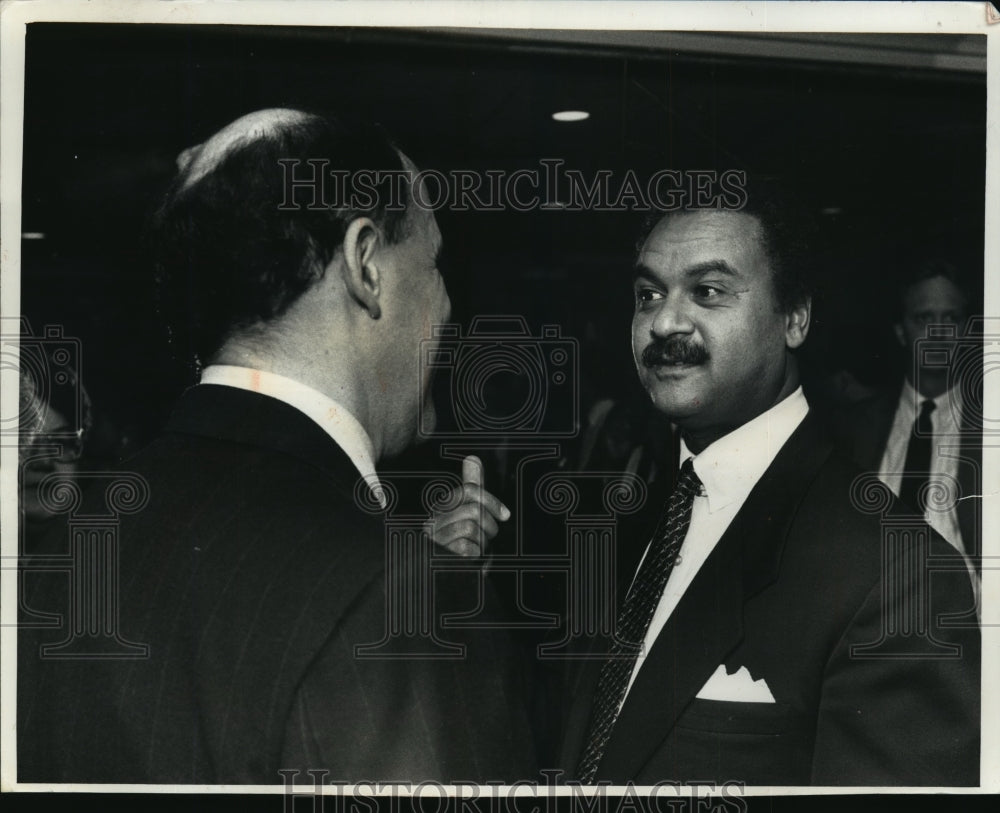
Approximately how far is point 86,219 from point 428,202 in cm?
93

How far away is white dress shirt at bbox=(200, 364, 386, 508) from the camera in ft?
9.13

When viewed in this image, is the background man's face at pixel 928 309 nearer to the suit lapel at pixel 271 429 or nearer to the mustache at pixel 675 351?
the mustache at pixel 675 351

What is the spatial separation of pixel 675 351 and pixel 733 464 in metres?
0.34

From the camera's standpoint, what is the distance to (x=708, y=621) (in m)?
2.84

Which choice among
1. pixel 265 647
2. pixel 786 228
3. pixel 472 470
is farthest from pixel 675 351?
pixel 265 647

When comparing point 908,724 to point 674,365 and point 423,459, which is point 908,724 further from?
point 423,459

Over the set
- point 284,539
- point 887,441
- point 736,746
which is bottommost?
point 736,746

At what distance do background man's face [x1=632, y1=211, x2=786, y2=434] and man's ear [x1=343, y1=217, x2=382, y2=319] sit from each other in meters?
0.69

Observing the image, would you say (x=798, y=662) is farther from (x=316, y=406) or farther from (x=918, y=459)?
(x=316, y=406)

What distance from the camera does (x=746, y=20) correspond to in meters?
2.92

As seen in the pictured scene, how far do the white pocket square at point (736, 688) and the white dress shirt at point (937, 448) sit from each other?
64 cm

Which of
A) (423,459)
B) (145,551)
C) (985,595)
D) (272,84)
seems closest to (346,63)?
(272,84)

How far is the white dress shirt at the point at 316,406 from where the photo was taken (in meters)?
2.78

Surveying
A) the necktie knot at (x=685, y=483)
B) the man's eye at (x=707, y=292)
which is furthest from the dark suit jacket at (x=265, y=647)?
the man's eye at (x=707, y=292)
